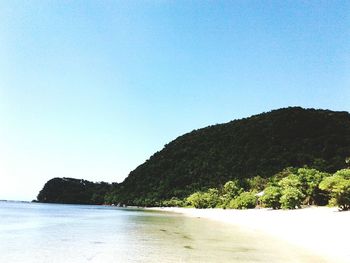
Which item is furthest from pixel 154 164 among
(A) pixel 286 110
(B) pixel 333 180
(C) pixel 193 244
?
(C) pixel 193 244

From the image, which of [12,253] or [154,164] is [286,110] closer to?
[154,164]

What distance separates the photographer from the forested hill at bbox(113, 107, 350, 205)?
10962 centimetres

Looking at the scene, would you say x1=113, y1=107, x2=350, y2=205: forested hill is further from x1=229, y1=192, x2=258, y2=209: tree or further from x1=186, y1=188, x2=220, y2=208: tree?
x1=229, y1=192, x2=258, y2=209: tree

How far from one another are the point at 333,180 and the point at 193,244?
19.5m

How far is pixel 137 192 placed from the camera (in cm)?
16362

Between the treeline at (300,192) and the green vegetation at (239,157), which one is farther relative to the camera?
the green vegetation at (239,157)

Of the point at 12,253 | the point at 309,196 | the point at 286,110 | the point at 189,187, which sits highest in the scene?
the point at 286,110

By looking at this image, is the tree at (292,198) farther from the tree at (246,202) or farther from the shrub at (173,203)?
the shrub at (173,203)

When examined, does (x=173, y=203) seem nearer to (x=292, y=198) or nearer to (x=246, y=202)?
(x=246, y=202)

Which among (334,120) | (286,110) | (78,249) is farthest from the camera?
(286,110)

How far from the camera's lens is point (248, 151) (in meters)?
125

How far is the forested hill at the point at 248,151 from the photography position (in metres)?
110

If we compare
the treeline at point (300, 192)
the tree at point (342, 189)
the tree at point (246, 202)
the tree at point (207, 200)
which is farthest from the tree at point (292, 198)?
the tree at point (207, 200)

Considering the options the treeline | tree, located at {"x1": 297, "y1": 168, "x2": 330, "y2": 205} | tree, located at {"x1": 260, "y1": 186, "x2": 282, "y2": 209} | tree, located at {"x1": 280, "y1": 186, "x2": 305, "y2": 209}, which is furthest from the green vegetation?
tree, located at {"x1": 280, "y1": 186, "x2": 305, "y2": 209}
